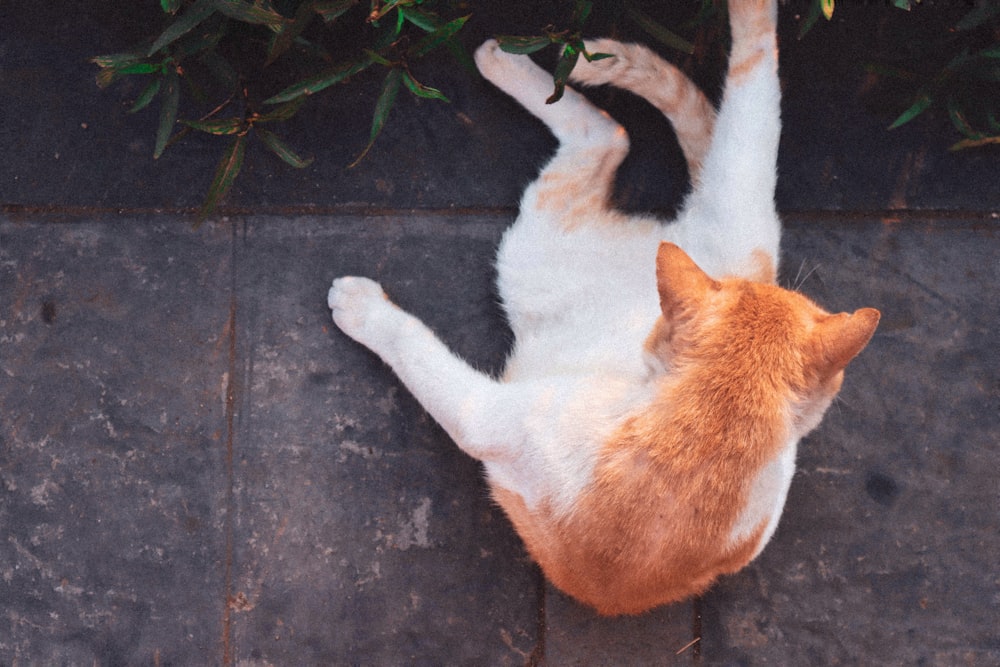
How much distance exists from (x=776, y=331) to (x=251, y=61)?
1799 mm

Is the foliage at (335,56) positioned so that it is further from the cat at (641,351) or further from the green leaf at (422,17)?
the cat at (641,351)

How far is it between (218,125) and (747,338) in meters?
1.53

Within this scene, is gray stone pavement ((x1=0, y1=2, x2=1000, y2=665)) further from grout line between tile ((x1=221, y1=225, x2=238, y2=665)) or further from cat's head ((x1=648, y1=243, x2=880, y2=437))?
cat's head ((x1=648, y1=243, x2=880, y2=437))

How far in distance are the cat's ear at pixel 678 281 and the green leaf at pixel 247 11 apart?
3.73ft

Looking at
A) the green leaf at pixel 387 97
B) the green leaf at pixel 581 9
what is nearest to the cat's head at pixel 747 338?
the green leaf at pixel 581 9

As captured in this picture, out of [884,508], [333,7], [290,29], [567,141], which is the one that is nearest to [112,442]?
[290,29]

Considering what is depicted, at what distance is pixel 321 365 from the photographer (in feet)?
8.05

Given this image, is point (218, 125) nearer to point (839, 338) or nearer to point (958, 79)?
point (839, 338)

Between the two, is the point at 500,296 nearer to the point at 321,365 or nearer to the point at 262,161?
the point at 321,365

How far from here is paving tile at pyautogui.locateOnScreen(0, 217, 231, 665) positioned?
242cm

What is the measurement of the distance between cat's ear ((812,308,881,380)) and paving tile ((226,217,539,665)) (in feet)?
3.87

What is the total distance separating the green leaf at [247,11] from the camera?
1885mm

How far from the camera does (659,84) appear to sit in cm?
230

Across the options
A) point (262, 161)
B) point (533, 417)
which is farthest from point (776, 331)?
point (262, 161)
